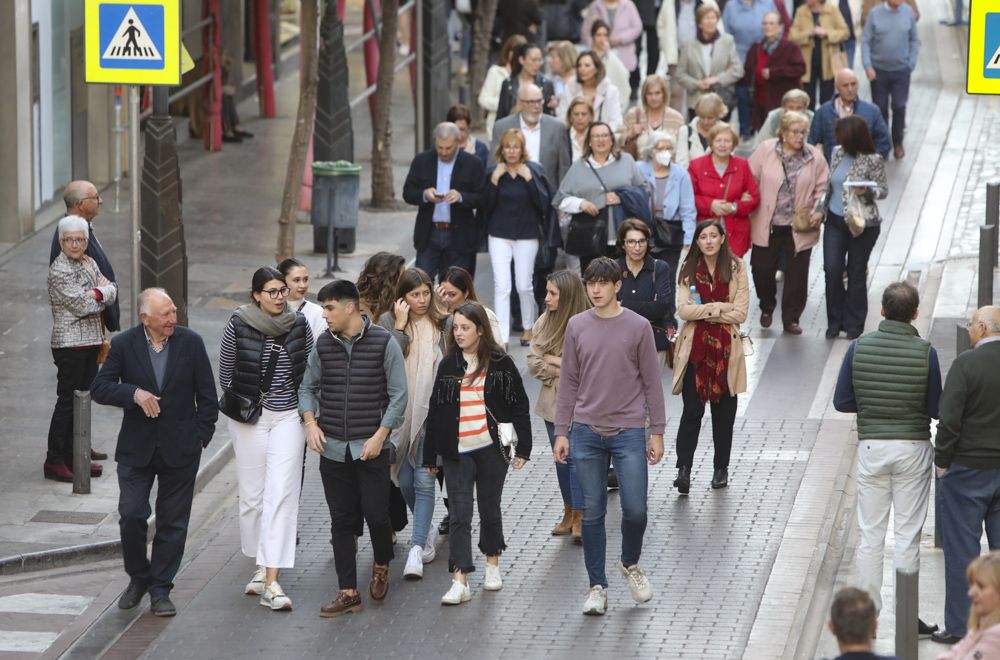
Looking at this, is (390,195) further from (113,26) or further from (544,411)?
(544,411)

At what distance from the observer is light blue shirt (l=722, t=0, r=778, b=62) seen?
2402cm

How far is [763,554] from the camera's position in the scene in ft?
37.3

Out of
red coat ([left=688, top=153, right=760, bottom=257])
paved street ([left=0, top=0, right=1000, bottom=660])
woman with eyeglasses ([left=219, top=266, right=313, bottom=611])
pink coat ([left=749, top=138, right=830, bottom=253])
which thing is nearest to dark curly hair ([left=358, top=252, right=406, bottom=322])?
woman with eyeglasses ([left=219, top=266, right=313, bottom=611])

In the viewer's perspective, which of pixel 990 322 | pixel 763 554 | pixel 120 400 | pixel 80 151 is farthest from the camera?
pixel 80 151

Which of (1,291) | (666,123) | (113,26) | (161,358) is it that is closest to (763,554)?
(161,358)

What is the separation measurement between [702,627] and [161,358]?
315cm

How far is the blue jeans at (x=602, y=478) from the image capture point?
10281mm

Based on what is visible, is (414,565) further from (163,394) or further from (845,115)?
(845,115)

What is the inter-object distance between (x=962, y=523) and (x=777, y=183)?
6299 mm

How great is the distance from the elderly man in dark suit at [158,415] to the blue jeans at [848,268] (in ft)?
22.4

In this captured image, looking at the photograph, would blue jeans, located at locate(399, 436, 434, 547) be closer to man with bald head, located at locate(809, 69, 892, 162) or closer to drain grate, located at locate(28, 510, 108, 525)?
drain grate, located at locate(28, 510, 108, 525)

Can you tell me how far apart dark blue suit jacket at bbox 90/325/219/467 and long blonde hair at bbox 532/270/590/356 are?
6.63 ft

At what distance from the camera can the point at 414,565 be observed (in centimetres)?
1103

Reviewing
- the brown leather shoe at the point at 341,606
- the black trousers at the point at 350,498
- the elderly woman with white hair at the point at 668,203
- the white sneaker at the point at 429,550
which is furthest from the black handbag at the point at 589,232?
the brown leather shoe at the point at 341,606
